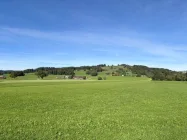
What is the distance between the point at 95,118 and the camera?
18.4 metres

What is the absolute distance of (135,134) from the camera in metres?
13.7

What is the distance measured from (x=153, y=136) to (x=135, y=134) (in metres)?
0.99

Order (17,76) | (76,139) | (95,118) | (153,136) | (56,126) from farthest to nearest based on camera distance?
(17,76) → (95,118) → (56,126) → (153,136) → (76,139)

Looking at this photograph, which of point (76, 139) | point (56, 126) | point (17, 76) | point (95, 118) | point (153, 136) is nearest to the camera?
point (76, 139)

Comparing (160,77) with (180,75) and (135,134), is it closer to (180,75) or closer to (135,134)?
(180,75)

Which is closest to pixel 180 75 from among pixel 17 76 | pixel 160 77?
pixel 160 77

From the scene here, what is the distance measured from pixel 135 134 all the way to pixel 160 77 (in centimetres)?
16280

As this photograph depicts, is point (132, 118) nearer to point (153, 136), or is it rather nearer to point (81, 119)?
point (81, 119)

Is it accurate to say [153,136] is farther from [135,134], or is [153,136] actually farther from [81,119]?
[81,119]

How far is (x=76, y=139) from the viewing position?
40.7ft

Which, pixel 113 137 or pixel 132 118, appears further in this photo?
pixel 132 118

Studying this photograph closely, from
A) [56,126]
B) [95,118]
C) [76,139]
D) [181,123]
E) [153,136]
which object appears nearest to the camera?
[76,139]

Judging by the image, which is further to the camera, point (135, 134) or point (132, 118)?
point (132, 118)

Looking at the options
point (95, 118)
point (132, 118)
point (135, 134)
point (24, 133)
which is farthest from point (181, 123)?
point (24, 133)
